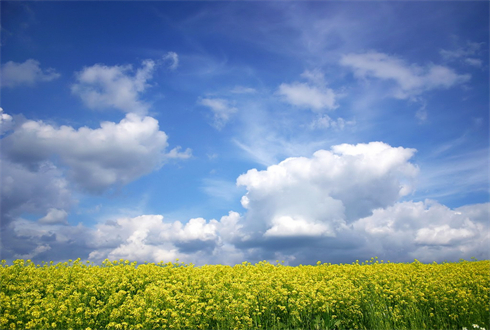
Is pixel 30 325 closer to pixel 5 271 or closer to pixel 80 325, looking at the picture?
pixel 80 325

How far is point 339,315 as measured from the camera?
29.5 ft

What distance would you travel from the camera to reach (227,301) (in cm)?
805

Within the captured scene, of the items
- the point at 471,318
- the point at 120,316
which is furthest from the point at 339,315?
the point at 120,316

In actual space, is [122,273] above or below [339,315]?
above

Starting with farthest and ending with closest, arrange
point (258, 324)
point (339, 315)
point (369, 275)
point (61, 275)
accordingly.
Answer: point (369, 275)
point (61, 275)
point (339, 315)
point (258, 324)

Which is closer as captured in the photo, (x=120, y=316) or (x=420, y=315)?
(x=120, y=316)

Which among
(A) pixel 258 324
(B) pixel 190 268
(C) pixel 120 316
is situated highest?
(B) pixel 190 268

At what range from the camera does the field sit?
7984 millimetres

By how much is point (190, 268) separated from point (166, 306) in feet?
11.7

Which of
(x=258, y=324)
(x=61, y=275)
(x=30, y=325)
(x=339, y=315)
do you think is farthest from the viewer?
(x=61, y=275)

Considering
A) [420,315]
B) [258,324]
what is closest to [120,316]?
[258,324]

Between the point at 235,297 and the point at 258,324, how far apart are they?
93 cm

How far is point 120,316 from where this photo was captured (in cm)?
813

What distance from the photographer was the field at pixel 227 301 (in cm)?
798
